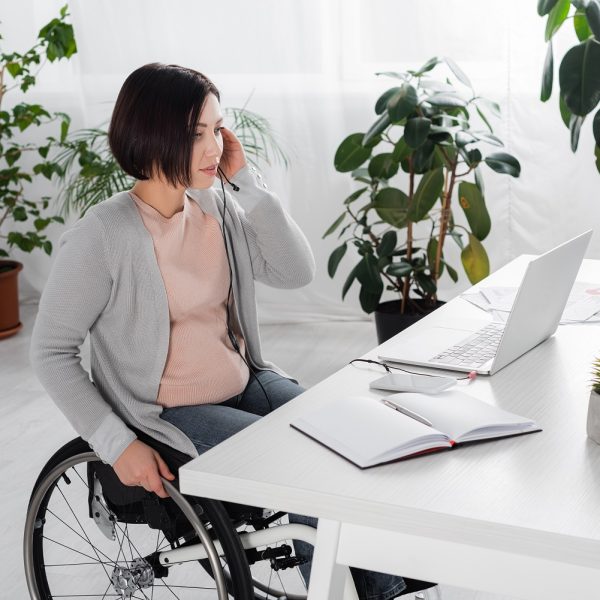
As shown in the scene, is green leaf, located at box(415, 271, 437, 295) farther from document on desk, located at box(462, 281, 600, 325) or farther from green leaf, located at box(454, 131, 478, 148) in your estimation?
document on desk, located at box(462, 281, 600, 325)

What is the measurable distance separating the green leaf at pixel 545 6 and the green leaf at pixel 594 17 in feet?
0.59

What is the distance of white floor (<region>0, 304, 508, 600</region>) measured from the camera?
2470mm

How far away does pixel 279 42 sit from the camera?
420 cm

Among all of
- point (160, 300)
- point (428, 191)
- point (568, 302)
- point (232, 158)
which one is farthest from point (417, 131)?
point (160, 300)

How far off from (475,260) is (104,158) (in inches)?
70.9

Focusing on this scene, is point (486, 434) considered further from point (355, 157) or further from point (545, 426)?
point (355, 157)

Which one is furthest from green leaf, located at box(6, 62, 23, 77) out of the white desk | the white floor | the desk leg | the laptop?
the desk leg

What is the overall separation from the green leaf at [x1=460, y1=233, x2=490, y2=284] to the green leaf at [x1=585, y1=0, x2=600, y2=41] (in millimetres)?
874

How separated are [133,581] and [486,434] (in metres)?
0.70

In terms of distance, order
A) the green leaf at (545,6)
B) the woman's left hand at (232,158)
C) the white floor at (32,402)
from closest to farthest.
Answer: the woman's left hand at (232,158) < the white floor at (32,402) < the green leaf at (545,6)

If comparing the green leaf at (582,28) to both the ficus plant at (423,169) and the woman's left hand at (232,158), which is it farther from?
the woman's left hand at (232,158)

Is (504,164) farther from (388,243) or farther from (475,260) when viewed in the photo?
(388,243)

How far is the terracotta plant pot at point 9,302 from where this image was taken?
4246 mm

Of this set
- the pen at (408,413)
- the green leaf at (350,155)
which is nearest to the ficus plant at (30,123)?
the green leaf at (350,155)
